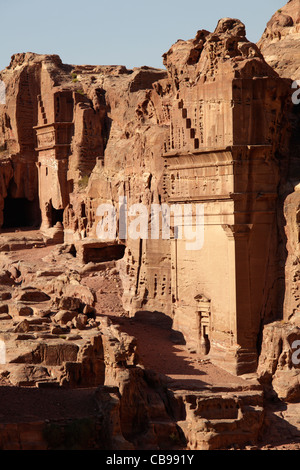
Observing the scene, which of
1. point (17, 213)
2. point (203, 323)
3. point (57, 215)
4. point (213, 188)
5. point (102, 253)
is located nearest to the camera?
point (213, 188)

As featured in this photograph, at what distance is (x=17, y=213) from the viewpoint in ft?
144

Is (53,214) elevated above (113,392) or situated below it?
above

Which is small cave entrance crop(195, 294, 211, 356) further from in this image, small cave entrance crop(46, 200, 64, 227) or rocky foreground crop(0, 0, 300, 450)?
small cave entrance crop(46, 200, 64, 227)

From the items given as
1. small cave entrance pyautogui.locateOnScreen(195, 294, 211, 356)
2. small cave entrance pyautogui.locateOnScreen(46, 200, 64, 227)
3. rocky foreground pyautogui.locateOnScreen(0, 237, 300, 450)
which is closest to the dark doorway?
small cave entrance pyautogui.locateOnScreen(46, 200, 64, 227)

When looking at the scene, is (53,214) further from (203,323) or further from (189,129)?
(203,323)

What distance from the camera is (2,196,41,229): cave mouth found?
142ft

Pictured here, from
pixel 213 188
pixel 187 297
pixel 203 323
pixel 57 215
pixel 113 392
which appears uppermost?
pixel 213 188

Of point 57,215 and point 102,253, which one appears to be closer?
point 102,253

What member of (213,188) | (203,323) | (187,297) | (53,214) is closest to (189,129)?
(213,188)

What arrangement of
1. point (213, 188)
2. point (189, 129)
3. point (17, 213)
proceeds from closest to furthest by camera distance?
1. point (213, 188)
2. point (189, 129)
3. point (17, 213)

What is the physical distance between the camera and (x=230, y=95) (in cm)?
2234
